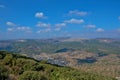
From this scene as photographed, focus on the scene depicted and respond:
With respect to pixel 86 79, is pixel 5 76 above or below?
above

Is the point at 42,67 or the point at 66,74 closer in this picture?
the point at 66,74

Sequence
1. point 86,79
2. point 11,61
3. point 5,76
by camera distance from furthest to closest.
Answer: point 11,61 < point 86,79 < point 5,76

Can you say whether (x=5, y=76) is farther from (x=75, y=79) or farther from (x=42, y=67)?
(x=42, y=67)

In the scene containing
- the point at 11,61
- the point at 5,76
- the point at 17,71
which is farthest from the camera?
the point at 11,61

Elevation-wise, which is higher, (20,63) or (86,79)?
(20,63)

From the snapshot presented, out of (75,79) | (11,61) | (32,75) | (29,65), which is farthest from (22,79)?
(11,61)

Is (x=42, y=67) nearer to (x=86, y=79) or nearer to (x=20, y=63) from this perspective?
(x=20, y=63)

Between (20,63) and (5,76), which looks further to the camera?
(20,63)

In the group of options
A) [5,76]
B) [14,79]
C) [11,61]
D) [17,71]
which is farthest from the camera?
[11,61]

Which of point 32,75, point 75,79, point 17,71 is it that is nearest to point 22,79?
point 32,75
